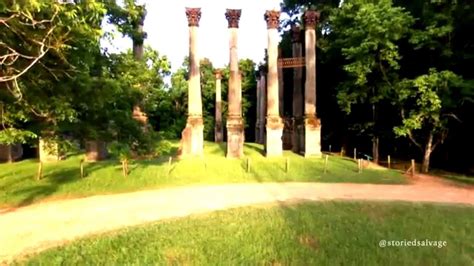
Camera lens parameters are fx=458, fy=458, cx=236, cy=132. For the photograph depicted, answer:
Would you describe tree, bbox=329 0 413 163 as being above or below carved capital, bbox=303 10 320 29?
below

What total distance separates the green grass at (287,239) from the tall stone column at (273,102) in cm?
1493

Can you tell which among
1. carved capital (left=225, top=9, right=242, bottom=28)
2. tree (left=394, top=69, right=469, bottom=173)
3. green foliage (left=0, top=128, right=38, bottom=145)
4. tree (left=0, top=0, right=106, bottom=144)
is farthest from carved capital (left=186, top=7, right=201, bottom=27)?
green foliage (left=0, top=128, right=38, bottom=145)

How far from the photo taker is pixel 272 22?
27.7 meters

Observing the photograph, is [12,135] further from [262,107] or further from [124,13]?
[262,107]

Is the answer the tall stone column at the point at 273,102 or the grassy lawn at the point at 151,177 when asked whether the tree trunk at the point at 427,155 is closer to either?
the grassy lawn at the point at 151,177

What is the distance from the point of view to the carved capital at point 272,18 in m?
27.5

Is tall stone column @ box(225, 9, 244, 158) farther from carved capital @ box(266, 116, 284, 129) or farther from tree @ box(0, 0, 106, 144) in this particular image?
tree @ box(0, 0, 106, 144)

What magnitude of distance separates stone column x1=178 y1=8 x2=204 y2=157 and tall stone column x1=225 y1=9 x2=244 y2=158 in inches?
67.8

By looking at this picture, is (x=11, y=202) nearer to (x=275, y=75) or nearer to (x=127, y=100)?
(x=127, y=100)

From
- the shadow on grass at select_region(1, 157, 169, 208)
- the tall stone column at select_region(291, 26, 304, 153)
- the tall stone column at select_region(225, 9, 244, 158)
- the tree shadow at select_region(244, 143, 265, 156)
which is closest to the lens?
the shadow on grass at select_region(1, 157, 169, 208)

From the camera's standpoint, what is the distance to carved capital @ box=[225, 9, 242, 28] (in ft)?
93.1

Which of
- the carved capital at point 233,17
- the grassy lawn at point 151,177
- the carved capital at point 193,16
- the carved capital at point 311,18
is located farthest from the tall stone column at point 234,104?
the carved capital at point 311,18

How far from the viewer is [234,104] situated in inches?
1097

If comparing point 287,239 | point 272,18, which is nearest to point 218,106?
point 272,18
